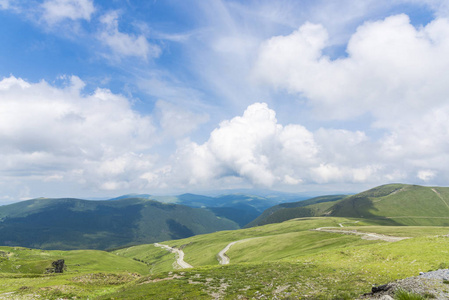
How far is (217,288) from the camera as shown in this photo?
3144 centimetres

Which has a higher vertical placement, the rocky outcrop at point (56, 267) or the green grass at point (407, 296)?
the green grass at point (407, 296)

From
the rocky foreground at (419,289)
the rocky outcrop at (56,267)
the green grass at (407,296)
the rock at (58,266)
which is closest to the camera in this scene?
the green grass at (407,296)

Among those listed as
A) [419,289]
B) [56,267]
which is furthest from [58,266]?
[419,289]

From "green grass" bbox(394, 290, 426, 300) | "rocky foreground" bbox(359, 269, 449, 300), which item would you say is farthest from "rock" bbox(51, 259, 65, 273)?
"green grass" bbox(394, 290, 426, 300)

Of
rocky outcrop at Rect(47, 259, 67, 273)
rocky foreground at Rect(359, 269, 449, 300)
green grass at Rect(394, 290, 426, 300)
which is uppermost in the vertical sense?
green grass at Rect(394, 290, 426, 300)

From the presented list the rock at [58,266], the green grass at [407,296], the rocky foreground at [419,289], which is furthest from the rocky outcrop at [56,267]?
the green grass at [407,296]

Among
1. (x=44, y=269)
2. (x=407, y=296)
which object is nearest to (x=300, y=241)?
(x=407, y=296)

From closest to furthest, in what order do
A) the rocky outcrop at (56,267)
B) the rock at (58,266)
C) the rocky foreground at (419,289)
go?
the rocky foreground at (419,289)
the rocky outcrop at (56,267)
the rock at (58,266)

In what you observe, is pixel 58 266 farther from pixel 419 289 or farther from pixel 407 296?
pixel 407 296

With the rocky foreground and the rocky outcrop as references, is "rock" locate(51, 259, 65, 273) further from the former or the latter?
the rocky foreground

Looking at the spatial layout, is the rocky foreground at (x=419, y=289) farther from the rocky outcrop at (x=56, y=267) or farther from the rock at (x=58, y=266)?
the rock at (x=58, y=266)

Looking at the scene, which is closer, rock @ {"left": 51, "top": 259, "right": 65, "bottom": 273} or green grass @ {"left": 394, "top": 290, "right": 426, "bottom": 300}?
green grass @ {"left": 394, "top": 290, "right": 426, "bottom": 300}

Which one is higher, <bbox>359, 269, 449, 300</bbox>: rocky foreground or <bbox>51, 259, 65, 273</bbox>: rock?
<bbox>359, 269, 449, 300</bbox>: rocky foreground

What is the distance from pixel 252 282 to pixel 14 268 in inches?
4469
